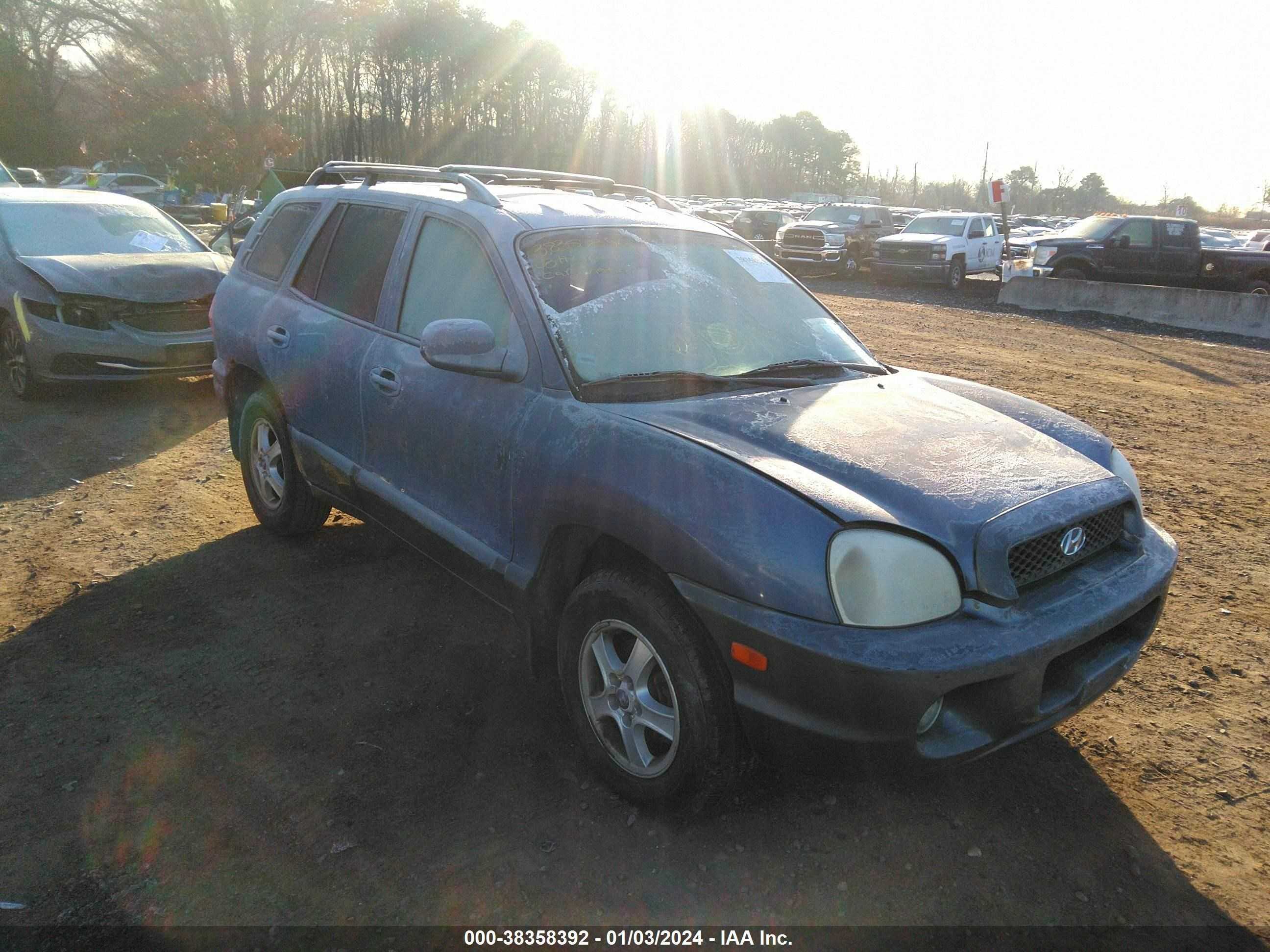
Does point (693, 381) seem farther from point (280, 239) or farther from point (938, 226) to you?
point (938, 226)

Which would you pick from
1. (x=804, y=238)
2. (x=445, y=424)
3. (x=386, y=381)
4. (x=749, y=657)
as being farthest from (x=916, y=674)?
(x=804, y=238)

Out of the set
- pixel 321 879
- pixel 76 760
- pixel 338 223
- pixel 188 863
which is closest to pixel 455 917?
pixel 321 879

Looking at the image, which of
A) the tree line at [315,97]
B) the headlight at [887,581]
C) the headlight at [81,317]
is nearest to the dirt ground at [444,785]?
the headlight at [887,581]

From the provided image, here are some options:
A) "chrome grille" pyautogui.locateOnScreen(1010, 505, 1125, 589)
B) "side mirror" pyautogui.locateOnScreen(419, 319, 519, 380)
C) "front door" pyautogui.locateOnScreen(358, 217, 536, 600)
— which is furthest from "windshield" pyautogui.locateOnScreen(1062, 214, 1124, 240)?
"side mirror" pyautogui.locateOnScreen(419, 319, 519, 380)

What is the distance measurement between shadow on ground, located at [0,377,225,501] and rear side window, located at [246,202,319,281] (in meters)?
2.11

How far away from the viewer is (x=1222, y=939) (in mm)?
2367

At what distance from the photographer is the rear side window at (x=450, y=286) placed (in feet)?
10.8

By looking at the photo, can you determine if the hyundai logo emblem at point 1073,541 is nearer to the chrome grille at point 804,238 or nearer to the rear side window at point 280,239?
the rear side window at point 280,239

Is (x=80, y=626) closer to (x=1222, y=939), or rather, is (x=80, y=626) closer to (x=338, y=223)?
(x=338, y=223)

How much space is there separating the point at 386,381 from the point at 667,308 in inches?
46.1

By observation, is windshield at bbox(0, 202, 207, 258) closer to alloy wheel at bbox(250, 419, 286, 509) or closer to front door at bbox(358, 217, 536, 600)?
alloy wheel at bbox(250, 419, 286, 509)

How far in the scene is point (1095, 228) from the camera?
18.4 metres

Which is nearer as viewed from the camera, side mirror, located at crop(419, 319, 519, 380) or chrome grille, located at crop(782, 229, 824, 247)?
side mirror, located at crop(419, 319, 519, 380)

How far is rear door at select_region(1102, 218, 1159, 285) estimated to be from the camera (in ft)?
58.6
